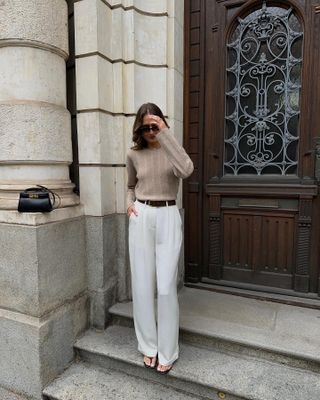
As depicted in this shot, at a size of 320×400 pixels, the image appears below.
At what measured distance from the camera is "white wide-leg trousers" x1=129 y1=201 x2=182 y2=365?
8.28ft

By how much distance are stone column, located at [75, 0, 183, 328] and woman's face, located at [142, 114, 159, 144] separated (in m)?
0.80

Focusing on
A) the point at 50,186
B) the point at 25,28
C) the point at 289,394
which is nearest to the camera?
the point at 289,394

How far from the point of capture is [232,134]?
3754mm

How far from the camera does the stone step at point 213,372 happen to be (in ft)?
8.03

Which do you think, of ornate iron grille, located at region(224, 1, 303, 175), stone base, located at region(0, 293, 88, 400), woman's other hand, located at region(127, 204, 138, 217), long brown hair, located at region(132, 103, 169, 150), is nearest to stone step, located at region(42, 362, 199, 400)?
stone base, located at region(0, 293, 88, 400)

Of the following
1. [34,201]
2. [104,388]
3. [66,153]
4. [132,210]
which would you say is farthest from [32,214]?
[104,388]

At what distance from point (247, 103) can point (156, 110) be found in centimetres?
166

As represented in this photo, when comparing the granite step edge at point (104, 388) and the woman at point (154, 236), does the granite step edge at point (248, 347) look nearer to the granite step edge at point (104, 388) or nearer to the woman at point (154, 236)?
the woman at point (154, 236)

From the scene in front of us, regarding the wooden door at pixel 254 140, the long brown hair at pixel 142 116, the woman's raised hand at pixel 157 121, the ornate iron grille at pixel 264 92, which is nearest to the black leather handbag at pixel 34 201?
the long brown hair at pixel 142 116

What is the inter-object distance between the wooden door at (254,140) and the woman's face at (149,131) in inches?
57.3

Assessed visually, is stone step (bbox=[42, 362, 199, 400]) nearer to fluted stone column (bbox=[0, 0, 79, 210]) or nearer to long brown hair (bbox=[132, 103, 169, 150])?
fluted stone column (bbox=[0, 0, 79, 210])

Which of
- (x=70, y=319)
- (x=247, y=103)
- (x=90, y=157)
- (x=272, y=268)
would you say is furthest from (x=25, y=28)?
(x=272, y=268)

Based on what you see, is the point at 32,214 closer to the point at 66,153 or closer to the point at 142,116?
the point at 66,153

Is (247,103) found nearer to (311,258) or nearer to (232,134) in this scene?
(232,134)
